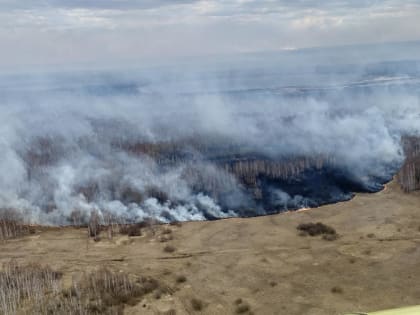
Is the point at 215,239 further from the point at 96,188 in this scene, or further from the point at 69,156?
the point at 69,156

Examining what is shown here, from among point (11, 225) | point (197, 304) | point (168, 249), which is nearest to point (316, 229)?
point (168, 249)

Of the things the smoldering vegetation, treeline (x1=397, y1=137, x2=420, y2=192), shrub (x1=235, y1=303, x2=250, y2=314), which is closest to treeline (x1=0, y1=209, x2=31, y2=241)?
the smoldering vegetation

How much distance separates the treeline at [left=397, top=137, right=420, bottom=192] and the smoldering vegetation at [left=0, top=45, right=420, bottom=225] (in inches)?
53.4

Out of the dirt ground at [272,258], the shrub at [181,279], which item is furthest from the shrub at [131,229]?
Answer: the shrub at [181,279]

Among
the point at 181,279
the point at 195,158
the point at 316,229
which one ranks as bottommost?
the point at 195,158

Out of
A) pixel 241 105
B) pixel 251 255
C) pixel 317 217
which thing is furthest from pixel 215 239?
pixel 241 105

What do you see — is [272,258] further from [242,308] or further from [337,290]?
[242,308]

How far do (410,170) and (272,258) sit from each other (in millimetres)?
26150

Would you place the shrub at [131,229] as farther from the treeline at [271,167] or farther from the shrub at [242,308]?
the treeline at [271,167]

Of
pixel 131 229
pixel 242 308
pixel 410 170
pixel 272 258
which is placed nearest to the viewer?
pixel 242 308

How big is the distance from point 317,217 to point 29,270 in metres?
22.7

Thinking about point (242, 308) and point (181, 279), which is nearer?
point (242, 308)

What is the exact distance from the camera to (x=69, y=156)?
76250 millimetres

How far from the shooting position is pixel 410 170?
173ft
